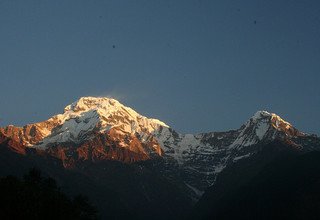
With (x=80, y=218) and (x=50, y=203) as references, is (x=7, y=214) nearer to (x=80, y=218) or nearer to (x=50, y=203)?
(x=50, y=203)

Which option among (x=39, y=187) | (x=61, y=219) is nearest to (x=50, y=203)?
(x=61, y=219)

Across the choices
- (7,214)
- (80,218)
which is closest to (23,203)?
(7,214)

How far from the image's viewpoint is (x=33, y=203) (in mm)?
138875

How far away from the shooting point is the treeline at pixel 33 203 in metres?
136

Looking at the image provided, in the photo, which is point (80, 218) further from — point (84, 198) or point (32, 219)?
point (32, 219)

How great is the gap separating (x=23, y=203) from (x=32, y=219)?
447 cm

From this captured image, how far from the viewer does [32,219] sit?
441ft

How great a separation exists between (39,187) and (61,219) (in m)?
17.5

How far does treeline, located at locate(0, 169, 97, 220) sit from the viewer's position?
13575 cm

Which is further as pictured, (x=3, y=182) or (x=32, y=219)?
(x=3, y=182)

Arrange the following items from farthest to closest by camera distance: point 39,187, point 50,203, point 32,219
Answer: point 39,187
point 50,203
point 32,219

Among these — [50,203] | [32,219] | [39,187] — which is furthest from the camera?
[39,187]

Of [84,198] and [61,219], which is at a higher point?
[84,198]

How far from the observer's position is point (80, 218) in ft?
502
